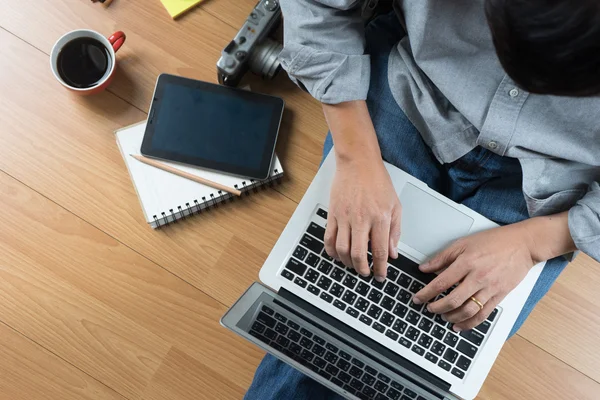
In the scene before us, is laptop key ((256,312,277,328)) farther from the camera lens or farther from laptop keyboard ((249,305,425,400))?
the camera lens

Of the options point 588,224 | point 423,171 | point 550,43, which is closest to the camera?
point 550,43

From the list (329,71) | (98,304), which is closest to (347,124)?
(329,71)

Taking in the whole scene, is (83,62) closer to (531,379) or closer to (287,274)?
(287,274)

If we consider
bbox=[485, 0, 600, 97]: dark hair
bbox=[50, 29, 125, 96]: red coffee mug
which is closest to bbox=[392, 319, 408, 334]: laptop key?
bbox=[485, 0, 600, 97]: dark hair

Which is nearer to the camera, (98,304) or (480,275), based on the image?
(480,275)

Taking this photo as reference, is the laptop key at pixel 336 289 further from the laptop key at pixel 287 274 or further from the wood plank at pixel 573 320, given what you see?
the wood plank at pixel 573 320

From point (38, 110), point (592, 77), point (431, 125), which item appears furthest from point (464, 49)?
point (38, 110)

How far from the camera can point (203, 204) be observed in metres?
0.79

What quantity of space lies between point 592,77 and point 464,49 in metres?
0.24

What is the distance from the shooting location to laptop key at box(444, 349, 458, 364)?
66 cm

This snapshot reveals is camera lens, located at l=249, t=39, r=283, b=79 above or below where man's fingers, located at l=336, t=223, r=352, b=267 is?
above

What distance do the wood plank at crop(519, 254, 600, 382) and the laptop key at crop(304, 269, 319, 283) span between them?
37cm

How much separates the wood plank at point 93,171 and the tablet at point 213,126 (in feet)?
0.19

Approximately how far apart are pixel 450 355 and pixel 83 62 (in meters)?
0.68
